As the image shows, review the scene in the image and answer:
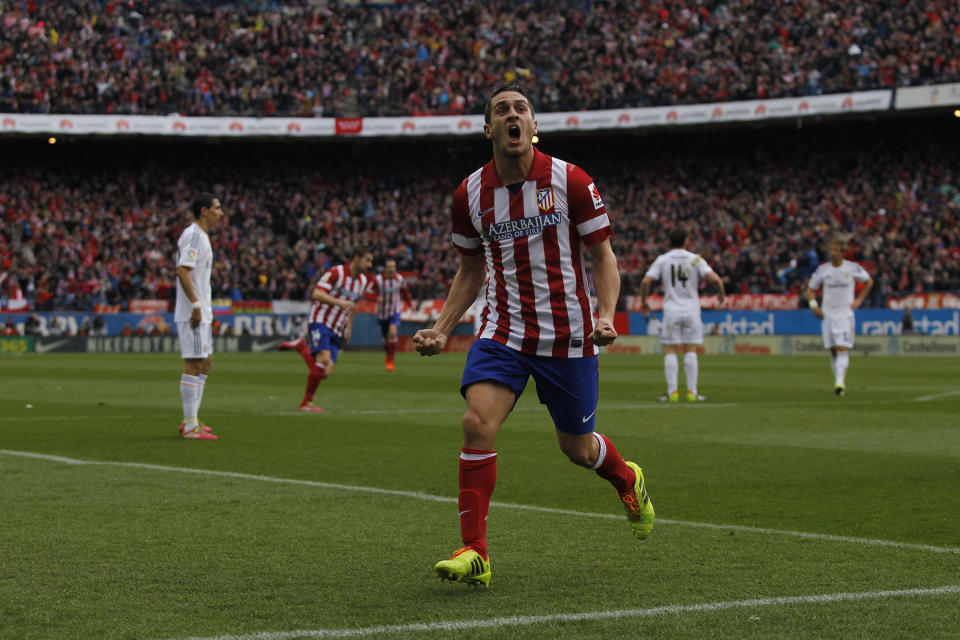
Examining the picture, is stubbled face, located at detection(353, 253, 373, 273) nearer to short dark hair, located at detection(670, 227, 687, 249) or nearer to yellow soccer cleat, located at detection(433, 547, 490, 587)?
short dark hair, located at detection(670, 227, 687, 249)

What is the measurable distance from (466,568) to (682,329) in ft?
41.4

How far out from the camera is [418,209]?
49.6 metres

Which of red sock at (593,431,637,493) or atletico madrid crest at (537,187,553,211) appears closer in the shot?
atletico madrid crest at (537,187,553,211)

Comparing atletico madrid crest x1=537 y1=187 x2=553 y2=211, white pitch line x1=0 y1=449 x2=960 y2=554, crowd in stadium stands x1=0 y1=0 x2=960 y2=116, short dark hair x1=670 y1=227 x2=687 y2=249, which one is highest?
crowd in stadium stands x1=0 y1=0 x2=960 y2=116

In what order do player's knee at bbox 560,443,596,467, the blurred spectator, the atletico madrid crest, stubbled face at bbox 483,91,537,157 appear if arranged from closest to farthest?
stubbled face at bbox 483,91,537,157, the atletico madrid crest, player's knee at bbox 560,443,596,467, the blurred spectator

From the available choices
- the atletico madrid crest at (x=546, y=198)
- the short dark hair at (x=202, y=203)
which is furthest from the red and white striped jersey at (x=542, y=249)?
the short dark hair at (x=202, y=203)

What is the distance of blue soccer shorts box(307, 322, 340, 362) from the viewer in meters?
15.7

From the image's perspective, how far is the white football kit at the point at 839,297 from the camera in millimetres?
18109

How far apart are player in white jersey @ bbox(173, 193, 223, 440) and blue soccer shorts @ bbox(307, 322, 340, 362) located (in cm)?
365

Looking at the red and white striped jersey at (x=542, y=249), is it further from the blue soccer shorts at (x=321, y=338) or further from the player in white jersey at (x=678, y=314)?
the player in white jersey at (x=678, y=314)

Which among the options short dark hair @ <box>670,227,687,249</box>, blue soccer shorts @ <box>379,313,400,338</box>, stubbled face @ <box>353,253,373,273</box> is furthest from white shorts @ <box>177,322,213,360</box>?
blue soccer shorts @ <box>379,313,400,338</box>

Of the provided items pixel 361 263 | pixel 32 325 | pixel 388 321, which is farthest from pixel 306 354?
pixel 32 325

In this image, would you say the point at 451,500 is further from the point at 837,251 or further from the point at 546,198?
the point at 837,251

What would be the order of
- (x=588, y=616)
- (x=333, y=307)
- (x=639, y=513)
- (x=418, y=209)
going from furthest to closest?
(x=418, y=209), (x=333, y=307), (x=639, y=513), (x=588, y=616)
